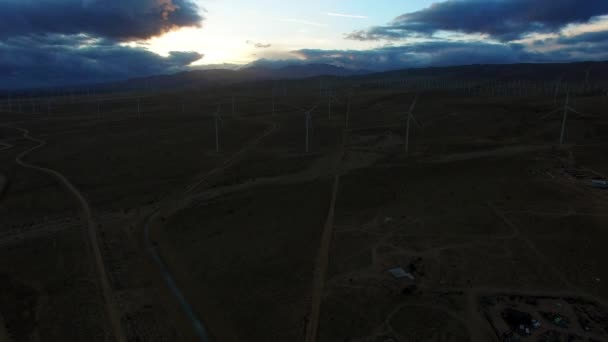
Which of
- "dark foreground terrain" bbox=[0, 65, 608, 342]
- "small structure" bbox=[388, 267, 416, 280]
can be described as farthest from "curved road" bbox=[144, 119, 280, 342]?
"small structure" bbox=[388, 267, 416, 280]

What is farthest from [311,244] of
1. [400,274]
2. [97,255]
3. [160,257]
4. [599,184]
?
[599,184]

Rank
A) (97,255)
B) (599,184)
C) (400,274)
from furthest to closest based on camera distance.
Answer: (599,184), (97,255), (400,274)

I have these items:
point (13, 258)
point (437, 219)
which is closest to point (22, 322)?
point (13, 258)

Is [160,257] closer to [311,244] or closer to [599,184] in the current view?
[311,244]

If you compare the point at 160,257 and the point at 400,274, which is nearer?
the point at 400,274

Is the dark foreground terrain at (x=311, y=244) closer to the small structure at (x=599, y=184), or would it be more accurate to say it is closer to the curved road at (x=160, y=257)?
the curved road at (x=160, y=257)

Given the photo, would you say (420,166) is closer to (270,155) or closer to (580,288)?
(270,155)

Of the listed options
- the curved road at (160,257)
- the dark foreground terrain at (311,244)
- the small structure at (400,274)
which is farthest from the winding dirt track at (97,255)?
the small structure at (400,274)

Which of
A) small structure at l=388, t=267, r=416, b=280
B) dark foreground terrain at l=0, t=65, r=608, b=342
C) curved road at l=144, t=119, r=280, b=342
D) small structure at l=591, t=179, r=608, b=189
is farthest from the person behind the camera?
small structure at l=591, t=179, r=608, b=189

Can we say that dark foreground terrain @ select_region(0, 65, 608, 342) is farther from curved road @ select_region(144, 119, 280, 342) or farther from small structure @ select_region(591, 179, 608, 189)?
small structure @ select_region(591, 179, 608, 189)
